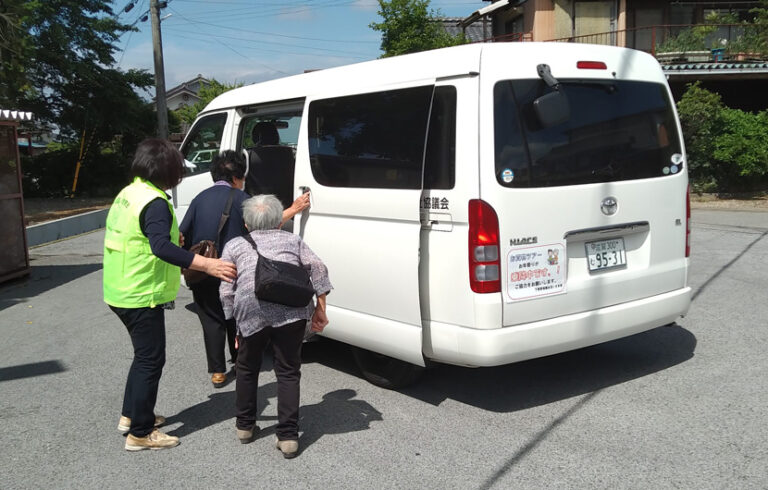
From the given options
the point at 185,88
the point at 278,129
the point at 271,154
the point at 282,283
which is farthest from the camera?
the point at 185,88

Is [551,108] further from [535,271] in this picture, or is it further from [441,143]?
[535,271]

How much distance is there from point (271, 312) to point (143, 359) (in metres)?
0.82

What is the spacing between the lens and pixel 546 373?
4820 mm

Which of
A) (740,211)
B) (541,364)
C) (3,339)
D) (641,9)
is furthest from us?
(641,9)

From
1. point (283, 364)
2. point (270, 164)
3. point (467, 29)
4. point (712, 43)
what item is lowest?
point (283, 364)

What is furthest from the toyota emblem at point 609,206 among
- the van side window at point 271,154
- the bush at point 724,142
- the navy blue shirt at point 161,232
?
the bush at point 724,142

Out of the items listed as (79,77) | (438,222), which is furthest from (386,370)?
(79,77)

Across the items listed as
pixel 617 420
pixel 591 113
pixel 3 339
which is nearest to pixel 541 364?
pixel 617 420

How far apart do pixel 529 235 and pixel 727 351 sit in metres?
2.45

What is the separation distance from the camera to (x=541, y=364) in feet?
16.5

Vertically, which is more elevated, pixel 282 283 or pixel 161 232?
pixel 161 232

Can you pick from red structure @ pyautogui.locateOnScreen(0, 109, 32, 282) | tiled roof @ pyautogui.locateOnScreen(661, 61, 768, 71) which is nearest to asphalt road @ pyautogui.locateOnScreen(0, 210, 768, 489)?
Answer: red structure @ pyautogui.locateOnScreen(0, 109, 32, 282)

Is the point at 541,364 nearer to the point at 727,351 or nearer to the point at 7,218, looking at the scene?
the point at 727,351

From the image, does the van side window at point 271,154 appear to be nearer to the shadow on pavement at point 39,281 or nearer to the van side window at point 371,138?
the van side window at point 371,138
